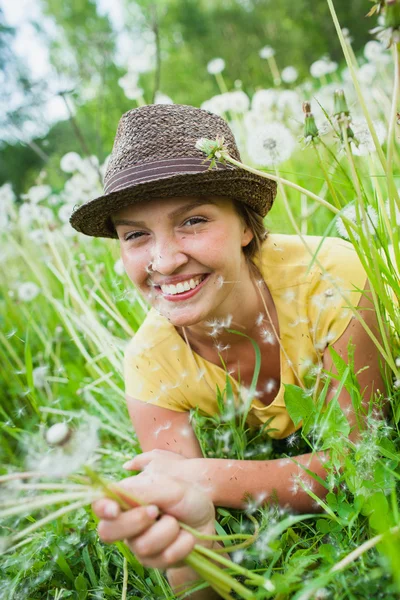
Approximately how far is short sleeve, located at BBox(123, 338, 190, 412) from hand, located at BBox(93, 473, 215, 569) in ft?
2.51

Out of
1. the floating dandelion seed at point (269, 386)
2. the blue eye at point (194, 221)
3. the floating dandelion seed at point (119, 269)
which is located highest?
the blue eye at point (194, 221)

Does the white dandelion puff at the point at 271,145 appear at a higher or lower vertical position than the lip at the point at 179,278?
higher

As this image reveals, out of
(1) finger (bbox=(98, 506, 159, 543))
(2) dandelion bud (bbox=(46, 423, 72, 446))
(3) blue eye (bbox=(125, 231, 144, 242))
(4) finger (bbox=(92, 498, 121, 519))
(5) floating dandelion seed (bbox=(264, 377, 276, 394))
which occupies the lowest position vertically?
(5) floating dandelion seed (bbox=(264, 377, 276, 394))

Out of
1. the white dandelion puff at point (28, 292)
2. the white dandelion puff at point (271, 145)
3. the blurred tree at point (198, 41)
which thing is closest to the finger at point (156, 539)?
the white dandelion puff at point (271, 145)

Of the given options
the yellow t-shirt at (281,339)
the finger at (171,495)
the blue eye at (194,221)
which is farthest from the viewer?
the yellow t-shirt at (281,339)

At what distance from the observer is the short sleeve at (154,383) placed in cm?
179

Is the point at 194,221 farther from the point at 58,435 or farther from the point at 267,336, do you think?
the point at 58,435

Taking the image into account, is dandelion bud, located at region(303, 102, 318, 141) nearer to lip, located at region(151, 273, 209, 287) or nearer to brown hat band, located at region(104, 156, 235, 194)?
brown hat band, located at region(104, 156, 235, 194)

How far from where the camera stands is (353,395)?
1.32m

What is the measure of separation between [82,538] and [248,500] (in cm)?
51

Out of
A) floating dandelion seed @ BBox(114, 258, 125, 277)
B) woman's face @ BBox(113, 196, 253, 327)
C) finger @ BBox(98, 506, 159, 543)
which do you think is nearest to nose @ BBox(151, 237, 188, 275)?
woman's face @ BBox(113, 196, 253, 327)

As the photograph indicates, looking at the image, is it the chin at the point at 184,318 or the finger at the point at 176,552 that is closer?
the finger at the point at 176,552

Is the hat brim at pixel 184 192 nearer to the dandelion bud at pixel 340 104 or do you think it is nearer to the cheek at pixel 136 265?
the cheek at pixel 136 265

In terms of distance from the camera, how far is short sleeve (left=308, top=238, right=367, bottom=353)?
1589mm
